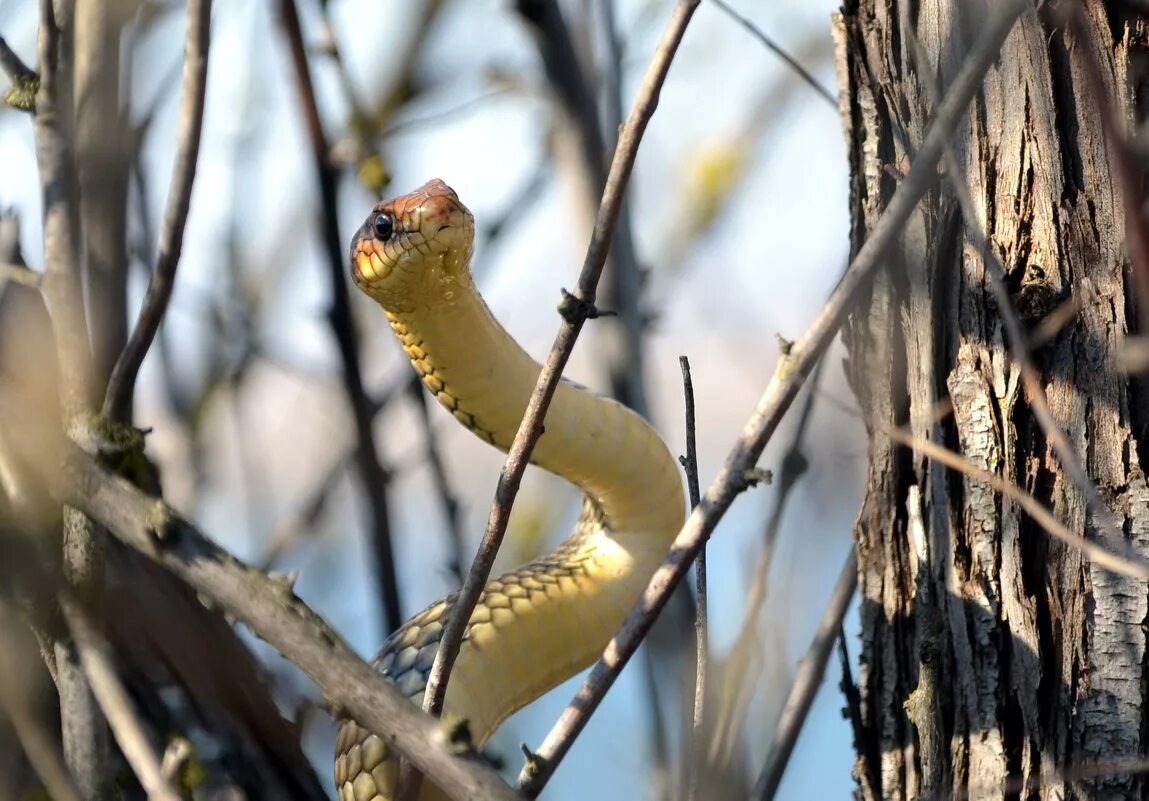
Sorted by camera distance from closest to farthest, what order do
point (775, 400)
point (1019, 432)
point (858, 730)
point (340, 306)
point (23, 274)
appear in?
point (775, 400), point (23, 274), point (1019, 432), point (858, 730), point (340, 306)

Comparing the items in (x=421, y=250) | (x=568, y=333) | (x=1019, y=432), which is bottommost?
(x=568, y=333)

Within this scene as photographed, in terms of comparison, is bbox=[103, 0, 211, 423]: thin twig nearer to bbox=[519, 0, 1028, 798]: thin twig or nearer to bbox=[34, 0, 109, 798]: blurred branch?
bbox=[34, 0, 109, 798]: blurred branch

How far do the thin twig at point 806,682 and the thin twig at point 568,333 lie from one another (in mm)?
909

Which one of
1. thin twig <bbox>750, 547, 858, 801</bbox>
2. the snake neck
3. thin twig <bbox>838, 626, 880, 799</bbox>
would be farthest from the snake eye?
thin twig <bbox>838, 626, 880, 799</bbox>

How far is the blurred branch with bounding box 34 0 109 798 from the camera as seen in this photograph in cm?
204

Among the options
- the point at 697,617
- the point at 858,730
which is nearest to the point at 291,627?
the point at 697,617

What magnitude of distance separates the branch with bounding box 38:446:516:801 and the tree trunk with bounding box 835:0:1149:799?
1088 millimetres

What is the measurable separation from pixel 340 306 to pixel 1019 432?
179 cm

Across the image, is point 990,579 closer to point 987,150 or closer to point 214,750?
point 987,150

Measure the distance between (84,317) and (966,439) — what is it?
147 centimetres

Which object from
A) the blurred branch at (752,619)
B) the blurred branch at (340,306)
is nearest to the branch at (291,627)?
the blurred branch at (752,619)

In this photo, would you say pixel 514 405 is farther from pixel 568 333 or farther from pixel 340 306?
pixel 568 333

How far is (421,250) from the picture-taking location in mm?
2971

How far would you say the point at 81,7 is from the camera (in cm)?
250
